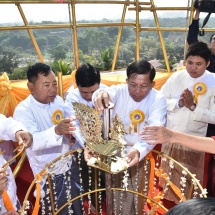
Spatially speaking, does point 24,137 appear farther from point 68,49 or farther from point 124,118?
point 68,49

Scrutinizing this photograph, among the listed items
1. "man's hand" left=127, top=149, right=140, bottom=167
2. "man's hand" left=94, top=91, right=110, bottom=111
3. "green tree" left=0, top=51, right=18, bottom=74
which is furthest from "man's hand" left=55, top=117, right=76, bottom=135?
"green tree" left=0, top=51, right=18, bottom=74

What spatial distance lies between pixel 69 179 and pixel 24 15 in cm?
221

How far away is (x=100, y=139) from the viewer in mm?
1171

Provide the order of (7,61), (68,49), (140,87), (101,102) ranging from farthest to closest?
(7,61)
(68,49)
(140,87)
(101,102)

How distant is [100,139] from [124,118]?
2.93ft

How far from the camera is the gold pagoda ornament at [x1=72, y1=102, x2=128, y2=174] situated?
44.8 inches

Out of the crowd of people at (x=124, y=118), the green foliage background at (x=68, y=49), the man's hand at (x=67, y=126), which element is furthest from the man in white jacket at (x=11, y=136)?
the green foliage background at (x=68, y=49)

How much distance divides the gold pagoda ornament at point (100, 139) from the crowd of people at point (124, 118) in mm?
181

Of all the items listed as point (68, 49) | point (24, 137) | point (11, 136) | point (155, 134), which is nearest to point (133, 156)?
point (155, 134)

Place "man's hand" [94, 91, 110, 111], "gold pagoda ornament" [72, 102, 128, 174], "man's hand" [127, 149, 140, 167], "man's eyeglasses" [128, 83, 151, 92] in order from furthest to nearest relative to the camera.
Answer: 1. "man's eyeglasses" [128, 83, 151, 92]
2. "man's hand" [127, 149, 140, 167]
3. "man's hand" [94, 91, 110, 111]
4. "gold pagoda ornament" [72, 102, 128, 174]

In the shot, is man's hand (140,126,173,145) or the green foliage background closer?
man's hand (140,126,173,145)

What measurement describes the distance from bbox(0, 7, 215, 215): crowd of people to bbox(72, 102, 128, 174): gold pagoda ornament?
0.60 feet

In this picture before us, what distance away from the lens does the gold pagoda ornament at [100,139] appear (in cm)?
114

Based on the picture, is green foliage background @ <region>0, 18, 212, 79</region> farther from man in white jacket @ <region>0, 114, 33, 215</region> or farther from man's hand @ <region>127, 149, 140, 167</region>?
man's hand @ <region>127, 149, 140, 167</region>
